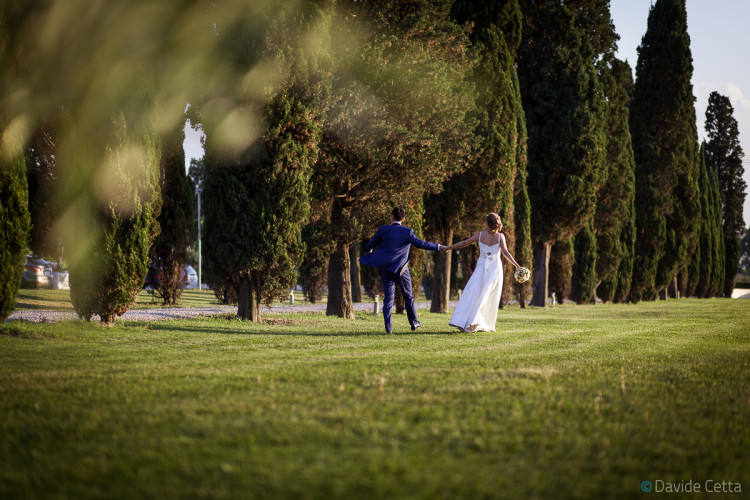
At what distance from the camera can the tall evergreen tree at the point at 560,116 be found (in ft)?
95.1

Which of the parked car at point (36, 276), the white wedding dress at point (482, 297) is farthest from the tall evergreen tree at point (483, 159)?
the parked car at point (36, 276)

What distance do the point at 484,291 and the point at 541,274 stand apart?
1905 centimetres

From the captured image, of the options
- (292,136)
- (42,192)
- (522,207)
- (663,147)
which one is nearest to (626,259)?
(663,147)

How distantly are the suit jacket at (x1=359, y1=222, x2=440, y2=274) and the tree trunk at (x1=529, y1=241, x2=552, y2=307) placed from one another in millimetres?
18990

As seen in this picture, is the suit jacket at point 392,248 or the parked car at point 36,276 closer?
the suit jacket at point 392,248

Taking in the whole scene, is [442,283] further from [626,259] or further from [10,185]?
[626,259]

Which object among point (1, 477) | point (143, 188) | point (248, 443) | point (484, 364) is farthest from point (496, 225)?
point (1, 477)

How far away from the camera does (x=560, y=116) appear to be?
2947 centimetres

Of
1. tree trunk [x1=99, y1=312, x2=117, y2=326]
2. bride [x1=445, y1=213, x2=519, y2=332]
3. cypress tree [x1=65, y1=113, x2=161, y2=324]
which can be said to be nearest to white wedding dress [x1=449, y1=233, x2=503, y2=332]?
bride [x1=445, y1=213, x2=519, y2=332]

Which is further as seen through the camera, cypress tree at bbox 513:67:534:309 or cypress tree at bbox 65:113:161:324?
cypress tree at bbox 513:67:534:309

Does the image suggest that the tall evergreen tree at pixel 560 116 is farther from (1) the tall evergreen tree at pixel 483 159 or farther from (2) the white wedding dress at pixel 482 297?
(2) the white wedding dress at pixel 482 297

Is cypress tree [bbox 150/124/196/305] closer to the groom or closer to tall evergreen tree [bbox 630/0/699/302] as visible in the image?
the groom

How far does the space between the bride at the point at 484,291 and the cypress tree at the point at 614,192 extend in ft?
75.9

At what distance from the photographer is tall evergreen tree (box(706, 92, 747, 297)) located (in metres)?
56.6
